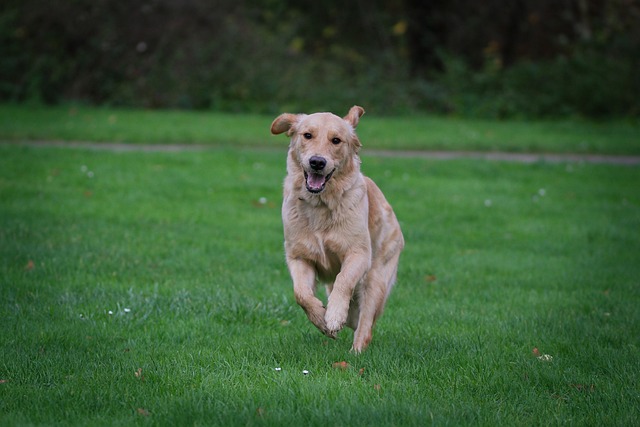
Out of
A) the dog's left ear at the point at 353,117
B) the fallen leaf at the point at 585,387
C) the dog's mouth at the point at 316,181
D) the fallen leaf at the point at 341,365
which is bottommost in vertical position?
the fallen leaf at the point at 341,365

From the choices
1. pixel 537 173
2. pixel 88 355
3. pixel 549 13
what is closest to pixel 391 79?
pixel 549 13

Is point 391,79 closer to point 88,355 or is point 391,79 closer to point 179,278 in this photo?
point 179,278

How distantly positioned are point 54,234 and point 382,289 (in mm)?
4331

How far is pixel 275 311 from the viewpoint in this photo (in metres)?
6.48

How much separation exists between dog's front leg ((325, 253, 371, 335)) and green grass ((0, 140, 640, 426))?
0.90ft

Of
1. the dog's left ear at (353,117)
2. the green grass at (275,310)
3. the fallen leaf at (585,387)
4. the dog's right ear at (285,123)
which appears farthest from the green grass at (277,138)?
the fallen leaf at (585,387)

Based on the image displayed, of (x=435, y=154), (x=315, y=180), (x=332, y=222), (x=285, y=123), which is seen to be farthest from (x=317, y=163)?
(x=435, y=154)

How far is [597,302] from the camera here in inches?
276

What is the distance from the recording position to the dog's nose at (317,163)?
214 inches

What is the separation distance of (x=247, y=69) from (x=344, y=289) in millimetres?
19042

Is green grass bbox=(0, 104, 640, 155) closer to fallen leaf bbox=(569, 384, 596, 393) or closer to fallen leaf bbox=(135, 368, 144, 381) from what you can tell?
fallen leaf bbox=(135, 368, 144, 381)

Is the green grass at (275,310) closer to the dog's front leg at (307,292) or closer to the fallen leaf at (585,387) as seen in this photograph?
the fallen leaf at (585,387)

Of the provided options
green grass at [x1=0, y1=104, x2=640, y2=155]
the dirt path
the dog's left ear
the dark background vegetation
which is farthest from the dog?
the dark background vegetation

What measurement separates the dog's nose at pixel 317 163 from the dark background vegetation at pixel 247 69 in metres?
17.4
